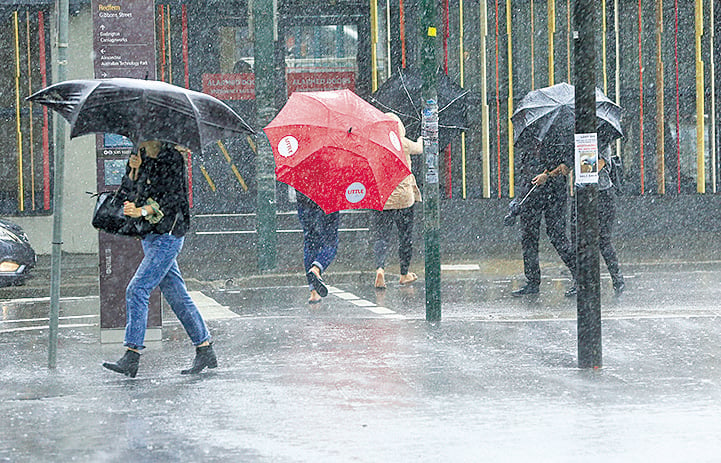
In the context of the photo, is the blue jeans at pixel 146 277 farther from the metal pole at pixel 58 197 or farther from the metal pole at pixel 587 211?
the metal pole at pixel 587 211

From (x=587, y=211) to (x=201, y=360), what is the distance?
9.66 feet

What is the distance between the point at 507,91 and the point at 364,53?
2.41 meters

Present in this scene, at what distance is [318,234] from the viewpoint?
12430 millimetres

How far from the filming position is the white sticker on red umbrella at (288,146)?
1180cm

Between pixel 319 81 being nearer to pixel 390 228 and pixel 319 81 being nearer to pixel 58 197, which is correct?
pixel 390 228

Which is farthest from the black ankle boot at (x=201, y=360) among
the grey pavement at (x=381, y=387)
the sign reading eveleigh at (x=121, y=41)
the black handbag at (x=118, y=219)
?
the sign reading eveleigh at (x=121, y=41)

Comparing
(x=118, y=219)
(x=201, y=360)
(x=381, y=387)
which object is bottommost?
(x=381, y=387)

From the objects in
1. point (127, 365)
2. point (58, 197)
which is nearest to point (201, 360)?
point (127, 365)

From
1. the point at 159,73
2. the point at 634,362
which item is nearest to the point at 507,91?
the point at 159,73

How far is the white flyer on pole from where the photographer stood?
8211mm

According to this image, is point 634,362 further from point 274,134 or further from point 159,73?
point 159,73

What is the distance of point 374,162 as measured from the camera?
38.8 ft

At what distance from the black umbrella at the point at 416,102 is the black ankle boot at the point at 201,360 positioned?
5261 millimetres

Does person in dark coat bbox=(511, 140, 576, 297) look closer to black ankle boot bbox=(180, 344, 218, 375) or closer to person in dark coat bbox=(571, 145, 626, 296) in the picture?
person in dark coat bbox=(571, 145, 626, 296)
